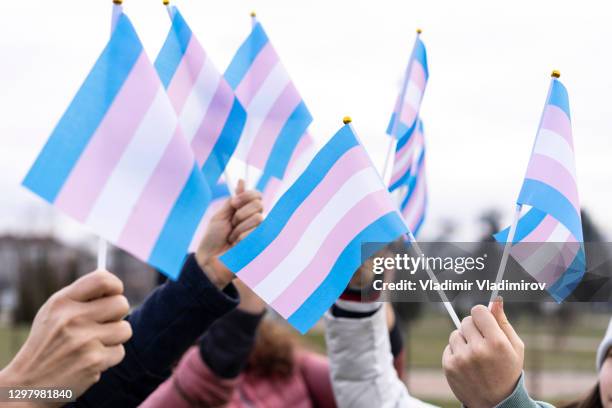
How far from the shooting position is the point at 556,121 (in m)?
1.56

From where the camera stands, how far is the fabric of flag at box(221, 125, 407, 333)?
5.13ft

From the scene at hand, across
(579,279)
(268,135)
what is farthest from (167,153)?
(579,279)

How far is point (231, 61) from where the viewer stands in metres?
2.17

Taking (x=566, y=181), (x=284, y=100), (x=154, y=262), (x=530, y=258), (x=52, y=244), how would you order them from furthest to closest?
1. (x=52, y=244)
2. (x=284, y=100)
3. (x=530, y=258)
4. (x=566, y=181)
5. (x=154, y=262)

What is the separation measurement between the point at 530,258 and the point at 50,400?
1104 millimetres

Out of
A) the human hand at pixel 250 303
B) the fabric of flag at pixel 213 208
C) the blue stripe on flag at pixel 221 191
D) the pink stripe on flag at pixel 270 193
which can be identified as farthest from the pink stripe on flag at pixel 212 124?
the human hand at pixel 250 303

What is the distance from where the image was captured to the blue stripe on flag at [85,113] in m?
1.23

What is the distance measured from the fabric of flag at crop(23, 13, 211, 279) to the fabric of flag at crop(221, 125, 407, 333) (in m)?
0.23

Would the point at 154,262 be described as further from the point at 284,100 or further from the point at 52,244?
the point at 52,244

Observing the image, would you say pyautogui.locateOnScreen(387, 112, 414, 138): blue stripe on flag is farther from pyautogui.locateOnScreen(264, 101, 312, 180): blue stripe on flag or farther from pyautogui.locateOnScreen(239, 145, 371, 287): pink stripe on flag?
pyautogui.locateOnScreen(239, 145, 371, 287): pink stripe on flag

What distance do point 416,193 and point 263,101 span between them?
59 cm

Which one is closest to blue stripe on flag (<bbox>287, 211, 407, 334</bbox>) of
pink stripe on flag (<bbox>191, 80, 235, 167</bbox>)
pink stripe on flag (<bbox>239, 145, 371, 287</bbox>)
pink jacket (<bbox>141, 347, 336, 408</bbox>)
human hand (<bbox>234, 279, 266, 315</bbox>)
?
pink stripe on flag (<bbox>239, 145, 371, 287</bbox>)

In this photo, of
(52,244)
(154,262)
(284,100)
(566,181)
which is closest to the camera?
(154,262)

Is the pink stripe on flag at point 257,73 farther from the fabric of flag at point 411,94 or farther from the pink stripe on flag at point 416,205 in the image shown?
the pink stripe on flag at point 416,205
